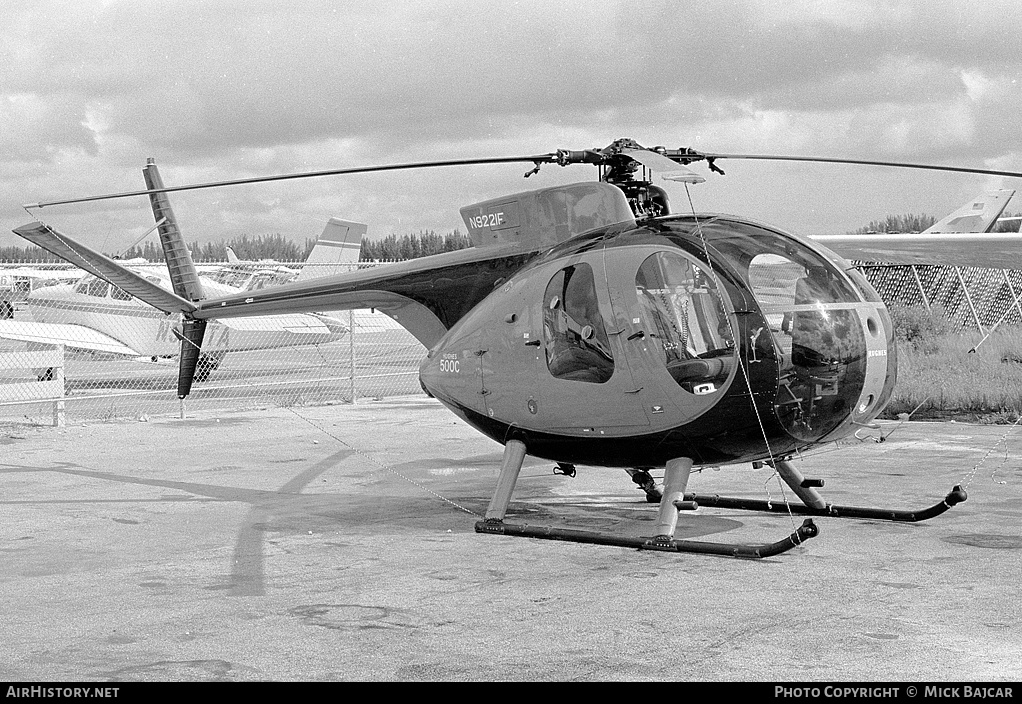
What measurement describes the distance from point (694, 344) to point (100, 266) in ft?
21.3

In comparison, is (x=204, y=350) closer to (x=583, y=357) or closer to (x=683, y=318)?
(x=583, y=357)

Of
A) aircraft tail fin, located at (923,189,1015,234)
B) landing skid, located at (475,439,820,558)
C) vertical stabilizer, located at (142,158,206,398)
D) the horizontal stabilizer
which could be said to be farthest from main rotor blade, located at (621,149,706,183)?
aircraft tail fin, located at (923,189,1015,234)

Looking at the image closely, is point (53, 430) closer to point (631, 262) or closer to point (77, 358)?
point (631, 262)

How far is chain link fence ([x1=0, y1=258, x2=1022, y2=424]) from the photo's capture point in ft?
64.0

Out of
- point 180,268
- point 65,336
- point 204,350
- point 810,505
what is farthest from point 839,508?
point 65,336

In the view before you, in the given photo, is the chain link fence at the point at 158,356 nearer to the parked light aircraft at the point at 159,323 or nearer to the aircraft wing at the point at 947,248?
the parked light aircraft at the point at 159,323

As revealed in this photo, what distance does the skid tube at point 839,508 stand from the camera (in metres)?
8.20

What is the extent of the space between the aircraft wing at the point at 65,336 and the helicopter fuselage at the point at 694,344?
1636cm

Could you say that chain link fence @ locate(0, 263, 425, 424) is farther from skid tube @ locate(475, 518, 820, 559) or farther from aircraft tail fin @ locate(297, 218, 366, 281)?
skid tube @ locate(475, 518, 820, 559)

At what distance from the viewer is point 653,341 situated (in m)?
7.86

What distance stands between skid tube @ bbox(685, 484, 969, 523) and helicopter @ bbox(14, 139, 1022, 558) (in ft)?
0.06

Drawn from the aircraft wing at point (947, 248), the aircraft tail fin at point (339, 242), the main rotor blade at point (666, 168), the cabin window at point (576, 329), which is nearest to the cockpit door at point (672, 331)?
the cabin window at point (576, 329)
